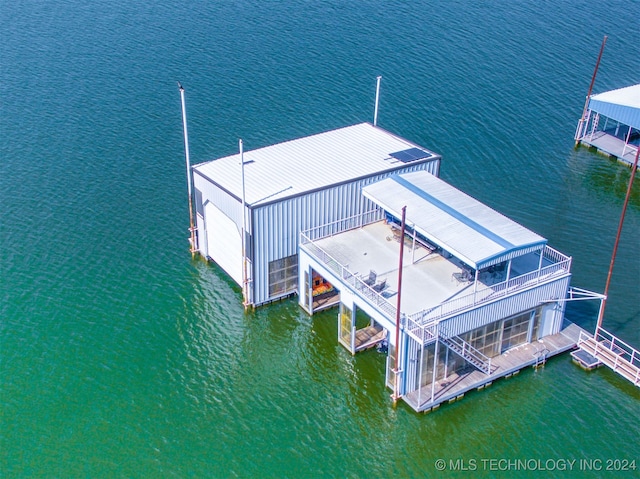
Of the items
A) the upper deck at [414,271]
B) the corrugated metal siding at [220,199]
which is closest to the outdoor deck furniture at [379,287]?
the upper deck at [414,271]

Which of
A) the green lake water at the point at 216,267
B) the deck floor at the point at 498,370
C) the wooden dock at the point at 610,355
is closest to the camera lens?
the green lake water at the point at 216,267

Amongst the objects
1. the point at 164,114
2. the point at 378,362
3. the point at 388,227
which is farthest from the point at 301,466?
the point at 164,114

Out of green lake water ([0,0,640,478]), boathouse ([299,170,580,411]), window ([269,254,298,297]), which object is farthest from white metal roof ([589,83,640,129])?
window ([269,254,298,297])

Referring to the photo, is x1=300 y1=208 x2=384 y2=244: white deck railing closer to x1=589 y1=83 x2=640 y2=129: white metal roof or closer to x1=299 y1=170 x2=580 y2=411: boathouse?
x1=299 y1=170 x2=580 y2=411: boathouse

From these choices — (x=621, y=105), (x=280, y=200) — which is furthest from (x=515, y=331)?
(x=621, y=105)

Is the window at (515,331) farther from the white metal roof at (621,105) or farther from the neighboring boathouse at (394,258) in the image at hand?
the white metal roof at (621,105)

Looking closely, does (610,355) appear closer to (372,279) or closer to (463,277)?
(463,277)
